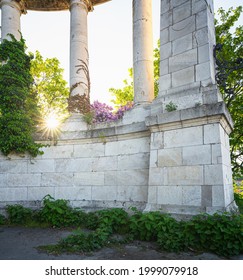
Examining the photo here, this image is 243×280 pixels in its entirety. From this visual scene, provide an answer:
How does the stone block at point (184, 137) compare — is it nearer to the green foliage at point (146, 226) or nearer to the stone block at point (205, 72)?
the stone block at point (205, 72)

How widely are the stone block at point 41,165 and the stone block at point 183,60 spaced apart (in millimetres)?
4971

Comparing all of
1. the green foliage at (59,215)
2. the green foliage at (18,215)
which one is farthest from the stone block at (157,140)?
the green foliage at (18,215)

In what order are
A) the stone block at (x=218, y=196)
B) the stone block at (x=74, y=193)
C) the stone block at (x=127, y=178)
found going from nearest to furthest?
the stone block at (x=218, y=196) < the stone block at (x=127, y=178) < the stone block at (x=74, y=193)

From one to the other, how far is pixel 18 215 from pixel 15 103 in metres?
3.84

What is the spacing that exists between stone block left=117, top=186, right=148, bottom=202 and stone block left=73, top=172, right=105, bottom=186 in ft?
2.28

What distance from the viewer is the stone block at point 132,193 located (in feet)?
22.3

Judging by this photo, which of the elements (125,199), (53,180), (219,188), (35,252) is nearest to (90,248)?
(35,252)

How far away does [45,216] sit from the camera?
7027mm

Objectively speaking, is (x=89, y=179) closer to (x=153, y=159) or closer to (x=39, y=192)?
(x=39, y=192)

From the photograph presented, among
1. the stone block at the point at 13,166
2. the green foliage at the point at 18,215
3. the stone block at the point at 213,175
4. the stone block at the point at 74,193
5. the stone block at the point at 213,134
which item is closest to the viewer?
the stone block at the point at 213,175

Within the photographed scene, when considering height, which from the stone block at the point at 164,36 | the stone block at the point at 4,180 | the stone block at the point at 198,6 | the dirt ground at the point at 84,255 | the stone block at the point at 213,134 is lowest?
the dirt ground at the point at 84,255

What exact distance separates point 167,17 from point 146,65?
186 cm

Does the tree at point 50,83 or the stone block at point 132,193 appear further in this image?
the tree at point 50,83

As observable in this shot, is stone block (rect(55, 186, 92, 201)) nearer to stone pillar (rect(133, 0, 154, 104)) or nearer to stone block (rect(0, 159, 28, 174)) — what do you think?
stone block (rect(0, 159, 28, 174))
